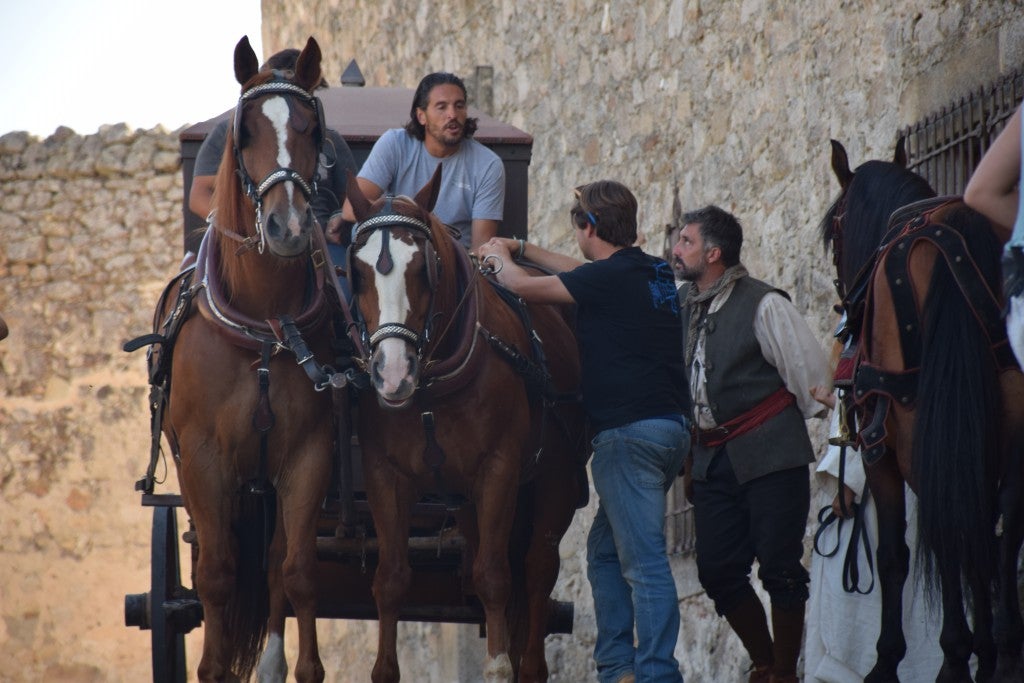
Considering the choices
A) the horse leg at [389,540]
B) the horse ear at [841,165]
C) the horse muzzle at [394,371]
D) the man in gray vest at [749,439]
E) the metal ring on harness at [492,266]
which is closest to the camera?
the horse muzzle at [394,371]

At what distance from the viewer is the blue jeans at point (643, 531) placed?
568cm

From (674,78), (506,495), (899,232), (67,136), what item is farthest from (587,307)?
(67,136)

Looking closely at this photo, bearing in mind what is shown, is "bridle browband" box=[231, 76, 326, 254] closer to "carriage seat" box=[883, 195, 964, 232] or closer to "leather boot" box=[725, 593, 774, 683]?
"carriage seat" box=[883, 195, 964, 232]

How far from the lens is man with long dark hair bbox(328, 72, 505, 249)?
6.66m

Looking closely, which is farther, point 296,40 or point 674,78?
point 296,40

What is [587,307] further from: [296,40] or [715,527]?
[296,40]

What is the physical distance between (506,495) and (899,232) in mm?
1703

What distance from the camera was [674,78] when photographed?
9547 millimetres

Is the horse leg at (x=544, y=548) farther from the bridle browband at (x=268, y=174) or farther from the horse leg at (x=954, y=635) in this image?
the horse leg at (x=954, y=635)

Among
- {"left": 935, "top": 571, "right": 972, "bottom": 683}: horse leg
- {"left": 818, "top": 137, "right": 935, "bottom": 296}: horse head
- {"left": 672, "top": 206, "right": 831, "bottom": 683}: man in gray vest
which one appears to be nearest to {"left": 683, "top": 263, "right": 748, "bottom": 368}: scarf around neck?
{"left": 672, "top": 206, "right": 831, "bottom": 683}: man in gray vest

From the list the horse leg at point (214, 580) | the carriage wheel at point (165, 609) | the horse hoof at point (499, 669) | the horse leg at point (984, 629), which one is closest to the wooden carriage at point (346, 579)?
the carriage wheel at point (165, 609)

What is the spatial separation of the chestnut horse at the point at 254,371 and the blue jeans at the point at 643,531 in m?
0.98

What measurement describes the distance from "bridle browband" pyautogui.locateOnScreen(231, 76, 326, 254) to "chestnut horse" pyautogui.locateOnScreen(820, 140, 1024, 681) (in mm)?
1805

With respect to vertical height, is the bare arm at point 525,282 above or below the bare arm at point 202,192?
below
